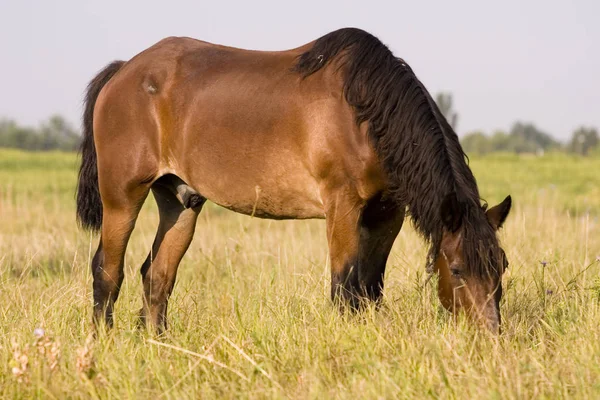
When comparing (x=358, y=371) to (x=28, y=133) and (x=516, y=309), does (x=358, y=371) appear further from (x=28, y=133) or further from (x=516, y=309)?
(x=28, y=133)

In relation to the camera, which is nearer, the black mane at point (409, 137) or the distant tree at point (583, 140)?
the black mane at point (409, 137)

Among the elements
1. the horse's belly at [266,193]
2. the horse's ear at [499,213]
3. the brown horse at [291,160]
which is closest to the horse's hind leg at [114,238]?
the brown horse at [291,160]

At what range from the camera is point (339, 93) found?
4.91 meters

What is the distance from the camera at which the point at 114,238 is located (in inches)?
226

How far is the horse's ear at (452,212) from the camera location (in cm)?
413

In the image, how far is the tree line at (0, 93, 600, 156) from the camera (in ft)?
226

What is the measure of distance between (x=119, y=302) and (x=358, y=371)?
2758 mm

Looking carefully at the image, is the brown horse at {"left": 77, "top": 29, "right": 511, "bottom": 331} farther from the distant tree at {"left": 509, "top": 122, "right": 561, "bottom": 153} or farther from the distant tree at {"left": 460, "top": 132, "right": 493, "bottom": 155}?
the distant tree at {"left": 509, "top": 122, "right": 561, "bottom": 153}

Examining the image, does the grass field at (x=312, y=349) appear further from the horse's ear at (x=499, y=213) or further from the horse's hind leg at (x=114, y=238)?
the horse's ear at (x=499, y=213)

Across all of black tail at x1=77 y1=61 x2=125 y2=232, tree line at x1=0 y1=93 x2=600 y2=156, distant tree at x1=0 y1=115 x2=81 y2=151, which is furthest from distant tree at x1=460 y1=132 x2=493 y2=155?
black tail at x1=77 y1=61 x2=125 y2=232

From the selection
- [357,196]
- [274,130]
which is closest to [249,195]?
[274,130]

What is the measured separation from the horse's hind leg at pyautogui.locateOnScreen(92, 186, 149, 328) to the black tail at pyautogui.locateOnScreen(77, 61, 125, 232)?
1.23 feet

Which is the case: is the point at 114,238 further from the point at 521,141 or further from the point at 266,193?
the point at 521,141

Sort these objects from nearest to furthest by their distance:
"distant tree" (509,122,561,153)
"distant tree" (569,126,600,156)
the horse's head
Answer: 1. the horse's head
2. "distant tree" (569,126,600,156)
3. "distant tree" (509,122,561,153)
